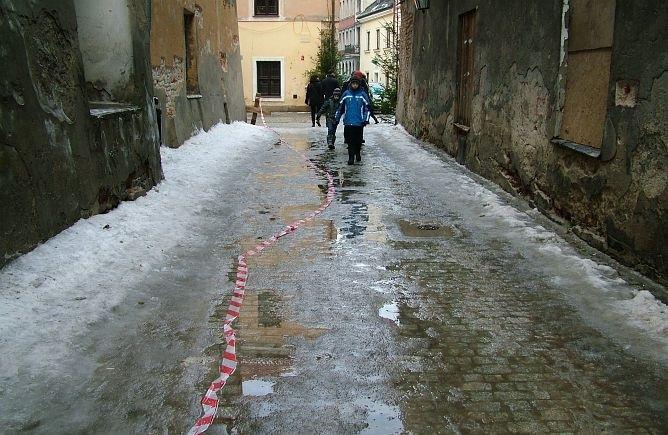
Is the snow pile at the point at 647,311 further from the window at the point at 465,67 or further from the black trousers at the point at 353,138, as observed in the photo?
the black trousers at the point at 353,138

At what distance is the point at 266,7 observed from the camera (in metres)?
35.5

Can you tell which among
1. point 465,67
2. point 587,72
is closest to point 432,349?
point 587,72

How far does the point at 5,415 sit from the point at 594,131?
17.3 feet

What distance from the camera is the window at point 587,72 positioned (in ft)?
19.2

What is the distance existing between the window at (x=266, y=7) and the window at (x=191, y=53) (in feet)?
72.8

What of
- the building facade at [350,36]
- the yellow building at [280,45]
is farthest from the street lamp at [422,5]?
the building facade at [350,36]

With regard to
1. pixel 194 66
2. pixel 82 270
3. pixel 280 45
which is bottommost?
pixel 82 270

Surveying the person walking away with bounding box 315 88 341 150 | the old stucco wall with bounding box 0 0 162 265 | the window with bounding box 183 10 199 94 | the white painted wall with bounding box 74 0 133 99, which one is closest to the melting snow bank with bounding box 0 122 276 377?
the old stucco wall with bounding box 0 0 162 265

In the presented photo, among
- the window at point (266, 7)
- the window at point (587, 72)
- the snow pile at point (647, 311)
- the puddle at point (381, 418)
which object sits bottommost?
the puddle at point (381, 418)

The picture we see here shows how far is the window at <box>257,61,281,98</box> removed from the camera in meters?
36.1

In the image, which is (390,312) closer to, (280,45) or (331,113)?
(331,113)

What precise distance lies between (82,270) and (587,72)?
481 centimetres

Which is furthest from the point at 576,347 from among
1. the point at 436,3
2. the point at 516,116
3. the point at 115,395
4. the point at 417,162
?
the point at 436,3

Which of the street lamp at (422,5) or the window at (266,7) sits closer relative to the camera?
the street lamp at (422,5)
